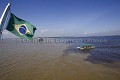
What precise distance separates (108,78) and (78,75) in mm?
3029

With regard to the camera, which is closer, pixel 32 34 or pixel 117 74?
pixel 32 34

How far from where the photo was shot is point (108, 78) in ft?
37.3

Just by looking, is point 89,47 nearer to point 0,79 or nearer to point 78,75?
point 78,75

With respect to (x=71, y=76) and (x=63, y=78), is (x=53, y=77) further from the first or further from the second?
(x=71, y=76)

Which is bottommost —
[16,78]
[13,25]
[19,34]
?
[16,78]

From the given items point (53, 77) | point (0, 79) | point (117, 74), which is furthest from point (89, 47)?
point (0, 79)

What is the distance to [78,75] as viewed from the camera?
12.4m

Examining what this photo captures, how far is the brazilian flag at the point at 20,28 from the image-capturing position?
7.72 m

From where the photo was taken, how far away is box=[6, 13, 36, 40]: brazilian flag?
25.3 feet

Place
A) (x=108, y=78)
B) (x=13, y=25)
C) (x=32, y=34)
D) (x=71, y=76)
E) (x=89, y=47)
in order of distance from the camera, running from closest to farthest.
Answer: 1. (x=13, y=25)
2. (x=32, y=34)
3. (x=108, y=78)
4. (x=71, y=76)
5. (x=89, y=47)

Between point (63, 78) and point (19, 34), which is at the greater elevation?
point (19, 34)

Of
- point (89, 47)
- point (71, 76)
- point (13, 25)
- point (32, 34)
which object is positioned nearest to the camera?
point (13, 25)

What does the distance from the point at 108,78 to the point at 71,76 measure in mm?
3724

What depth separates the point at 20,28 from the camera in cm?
809
